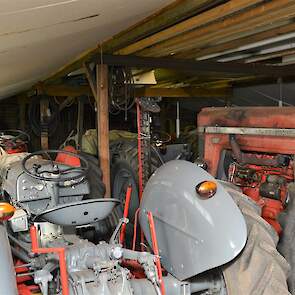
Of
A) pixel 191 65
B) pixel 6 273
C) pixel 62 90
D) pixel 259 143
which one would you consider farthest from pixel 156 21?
pixel 62 90

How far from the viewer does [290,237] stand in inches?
79.9

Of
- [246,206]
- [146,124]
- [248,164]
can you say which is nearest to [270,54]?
[146,124]

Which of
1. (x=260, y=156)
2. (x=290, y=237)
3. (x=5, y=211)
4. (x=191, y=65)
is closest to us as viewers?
(x=5, y=211)

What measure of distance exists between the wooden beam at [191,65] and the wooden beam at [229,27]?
0.10 m

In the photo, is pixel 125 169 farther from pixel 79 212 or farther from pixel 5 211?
pixel 5 211

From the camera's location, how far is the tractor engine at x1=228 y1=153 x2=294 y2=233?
2223mm

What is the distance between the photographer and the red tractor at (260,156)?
2.13 m

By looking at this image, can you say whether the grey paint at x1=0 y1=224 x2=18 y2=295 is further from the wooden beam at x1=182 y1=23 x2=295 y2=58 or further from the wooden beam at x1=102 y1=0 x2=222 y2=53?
the wooden beam at x1=182 y1=23 x2=295 y2=58

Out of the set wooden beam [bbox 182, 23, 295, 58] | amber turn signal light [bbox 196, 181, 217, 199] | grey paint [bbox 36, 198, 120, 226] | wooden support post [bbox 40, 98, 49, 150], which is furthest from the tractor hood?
wooden support post [bbox 40, 98, 49, 150]

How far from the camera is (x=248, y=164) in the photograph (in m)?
2.46

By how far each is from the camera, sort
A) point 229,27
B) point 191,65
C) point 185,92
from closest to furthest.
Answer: point 229,27 < point 191,65 < point 185,92

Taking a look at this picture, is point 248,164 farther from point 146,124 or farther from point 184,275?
point 146,124

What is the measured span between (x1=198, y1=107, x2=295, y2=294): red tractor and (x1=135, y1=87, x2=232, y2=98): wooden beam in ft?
A: 9.60

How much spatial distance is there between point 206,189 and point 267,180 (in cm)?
76
